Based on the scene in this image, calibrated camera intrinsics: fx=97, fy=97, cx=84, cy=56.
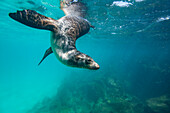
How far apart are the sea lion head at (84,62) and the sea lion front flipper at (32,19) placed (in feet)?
4.42

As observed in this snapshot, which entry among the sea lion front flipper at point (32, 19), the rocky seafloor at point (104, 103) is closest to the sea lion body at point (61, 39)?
the sea lion front flipper at point (32, 19)

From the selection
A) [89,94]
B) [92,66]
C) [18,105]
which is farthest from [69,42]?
[18,105]

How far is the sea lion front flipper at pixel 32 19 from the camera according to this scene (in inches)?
91.0

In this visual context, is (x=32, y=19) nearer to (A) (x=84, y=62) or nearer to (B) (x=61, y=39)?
(B) (x=61, y=39)

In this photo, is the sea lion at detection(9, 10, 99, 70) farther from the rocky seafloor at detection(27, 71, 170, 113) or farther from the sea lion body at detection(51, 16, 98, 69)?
the rocky seafloor at detection(27, 71, 170, 113)

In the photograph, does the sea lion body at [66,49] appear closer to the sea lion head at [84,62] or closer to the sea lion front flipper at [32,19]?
the sea lion head at [84,62]

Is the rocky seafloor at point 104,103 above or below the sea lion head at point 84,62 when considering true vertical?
below

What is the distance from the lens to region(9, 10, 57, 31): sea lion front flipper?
2311 mm

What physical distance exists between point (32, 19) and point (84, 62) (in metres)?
1.78

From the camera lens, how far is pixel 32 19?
241 cm

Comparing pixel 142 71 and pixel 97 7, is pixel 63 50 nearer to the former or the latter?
pixel 97 7

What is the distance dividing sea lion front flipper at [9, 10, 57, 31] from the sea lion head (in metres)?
1.35

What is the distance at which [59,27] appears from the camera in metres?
2.78

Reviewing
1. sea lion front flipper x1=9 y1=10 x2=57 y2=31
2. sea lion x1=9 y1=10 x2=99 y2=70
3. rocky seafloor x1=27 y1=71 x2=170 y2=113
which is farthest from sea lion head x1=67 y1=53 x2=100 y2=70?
rocky seafloor x1=27 y1=71 x2=170 y2=113
